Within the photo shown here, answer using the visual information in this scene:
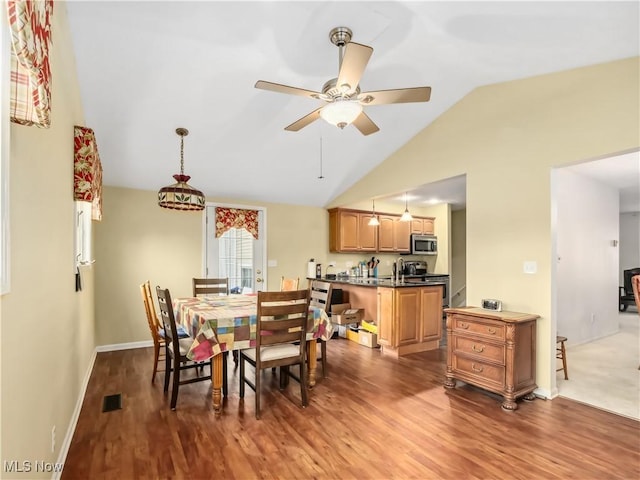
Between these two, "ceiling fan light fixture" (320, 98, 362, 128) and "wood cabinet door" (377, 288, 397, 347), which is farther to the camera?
"wood cabinet door" (377, 288, 397, 347)

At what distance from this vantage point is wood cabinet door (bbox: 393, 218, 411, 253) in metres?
7.07

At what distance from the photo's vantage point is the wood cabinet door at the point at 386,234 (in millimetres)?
6852

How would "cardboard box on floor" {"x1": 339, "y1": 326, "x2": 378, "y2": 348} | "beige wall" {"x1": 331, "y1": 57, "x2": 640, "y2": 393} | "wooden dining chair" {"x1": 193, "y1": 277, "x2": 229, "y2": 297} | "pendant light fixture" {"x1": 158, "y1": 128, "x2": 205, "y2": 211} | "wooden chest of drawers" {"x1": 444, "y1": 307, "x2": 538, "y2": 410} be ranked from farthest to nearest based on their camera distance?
"cardboard box on floor" {"x1": 339, "y1": 326, "x2": 378, "y2": 348}
"wooden dining chair" {"x1": 193, "y1": 277, "x2": 229, "y2": 297}
"pendant light fixture" {"x1": 158, "y1": 128, "x2": 205, "y2": 211}
"wooden chest of drawers" {"x1": 444, "y1": 307, "x2": 538, "y2": 410}
"beige wall" {"x1": 331, "y1": 57, "x2": 640, "y2": 393}

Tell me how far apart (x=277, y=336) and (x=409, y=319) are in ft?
7.55

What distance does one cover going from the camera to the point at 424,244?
7410 mm

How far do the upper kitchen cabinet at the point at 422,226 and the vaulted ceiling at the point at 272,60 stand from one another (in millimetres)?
3031

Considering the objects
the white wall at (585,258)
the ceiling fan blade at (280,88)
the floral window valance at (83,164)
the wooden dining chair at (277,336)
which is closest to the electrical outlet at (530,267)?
the white wall at (585,258)

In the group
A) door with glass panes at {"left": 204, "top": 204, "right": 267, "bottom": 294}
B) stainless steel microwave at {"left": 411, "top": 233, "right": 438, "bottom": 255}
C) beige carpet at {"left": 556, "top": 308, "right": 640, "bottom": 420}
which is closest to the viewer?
beige carpet at {"left": 556, "top": 308, "right": 640, "bottom": 420}

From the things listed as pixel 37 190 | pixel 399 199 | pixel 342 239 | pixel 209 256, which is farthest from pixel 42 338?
pixel 399 199

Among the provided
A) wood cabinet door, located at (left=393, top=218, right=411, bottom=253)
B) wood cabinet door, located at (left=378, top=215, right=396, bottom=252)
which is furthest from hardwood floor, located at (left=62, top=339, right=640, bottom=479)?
wood cabinet door, located at (left=393, top=218, right=411, bottom=253)

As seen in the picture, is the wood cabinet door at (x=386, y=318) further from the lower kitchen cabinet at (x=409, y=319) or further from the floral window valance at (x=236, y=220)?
the floral window valance at (x=236, y=220)

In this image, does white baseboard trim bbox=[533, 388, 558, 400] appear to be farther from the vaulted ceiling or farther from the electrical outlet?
the vaulted ceiling

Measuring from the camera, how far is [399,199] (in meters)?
6.87

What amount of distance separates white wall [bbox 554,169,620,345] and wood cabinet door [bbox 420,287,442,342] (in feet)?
5.09
